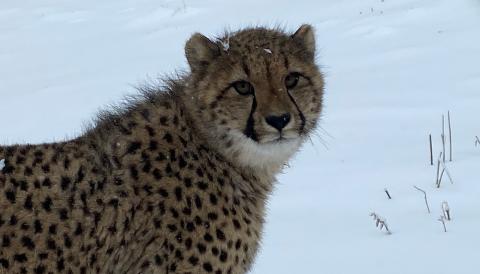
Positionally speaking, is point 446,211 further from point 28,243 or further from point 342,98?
point 342,98

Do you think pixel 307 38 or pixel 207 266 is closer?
pixel 207 266

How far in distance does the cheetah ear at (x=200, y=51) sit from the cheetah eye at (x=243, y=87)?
0.23 meters

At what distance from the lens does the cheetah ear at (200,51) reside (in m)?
3.57

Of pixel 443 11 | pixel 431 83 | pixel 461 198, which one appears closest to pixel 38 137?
pixel 431 83

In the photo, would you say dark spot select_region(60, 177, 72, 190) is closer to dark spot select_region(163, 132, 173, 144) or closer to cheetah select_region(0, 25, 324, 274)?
cheetah select_region(0, 25, 324, 274)

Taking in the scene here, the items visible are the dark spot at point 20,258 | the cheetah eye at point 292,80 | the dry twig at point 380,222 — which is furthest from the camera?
the dry twig at point 380,222

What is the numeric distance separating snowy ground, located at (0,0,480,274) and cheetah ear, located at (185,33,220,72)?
131cm

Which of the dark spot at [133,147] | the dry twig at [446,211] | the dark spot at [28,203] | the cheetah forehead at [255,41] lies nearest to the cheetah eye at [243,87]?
the cheetah forehead at [255,41]

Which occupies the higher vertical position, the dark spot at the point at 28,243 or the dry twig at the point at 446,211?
the dark spot at the point at 28,243

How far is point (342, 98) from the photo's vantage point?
779 cm

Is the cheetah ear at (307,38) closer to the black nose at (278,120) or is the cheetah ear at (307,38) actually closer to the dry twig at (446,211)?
the black nose at (278,120)

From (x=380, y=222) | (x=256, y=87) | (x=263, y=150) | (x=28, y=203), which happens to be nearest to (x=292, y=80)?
(x=256, y=87)

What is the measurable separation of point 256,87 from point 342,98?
4539 mm

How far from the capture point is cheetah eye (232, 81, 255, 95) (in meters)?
3.35
